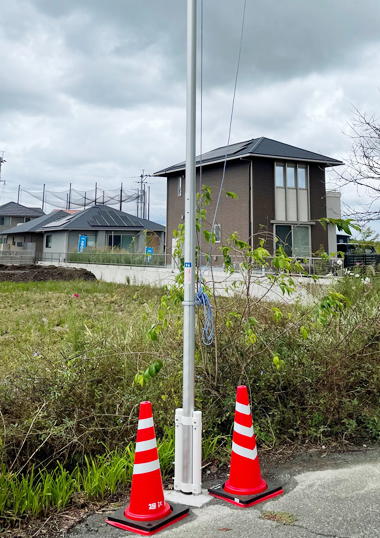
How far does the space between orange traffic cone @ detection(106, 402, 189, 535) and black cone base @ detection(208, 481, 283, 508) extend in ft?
1.08

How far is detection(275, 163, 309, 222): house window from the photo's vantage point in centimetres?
2527

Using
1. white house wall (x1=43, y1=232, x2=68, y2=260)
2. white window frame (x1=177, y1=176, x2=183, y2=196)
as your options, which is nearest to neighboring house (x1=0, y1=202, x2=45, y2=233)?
white house wall (x1=43, y1=232, x2=68, y2=260)

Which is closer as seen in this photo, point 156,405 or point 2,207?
point 156,405

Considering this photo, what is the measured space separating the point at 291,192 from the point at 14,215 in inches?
1951

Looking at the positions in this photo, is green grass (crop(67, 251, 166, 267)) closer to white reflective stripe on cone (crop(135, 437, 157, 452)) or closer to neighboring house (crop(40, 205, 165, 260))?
neighboring house (crop(40, 205, 165, 260))

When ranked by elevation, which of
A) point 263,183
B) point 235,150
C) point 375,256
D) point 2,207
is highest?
point 2,207

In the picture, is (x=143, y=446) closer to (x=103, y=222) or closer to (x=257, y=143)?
(x=257, y=143)

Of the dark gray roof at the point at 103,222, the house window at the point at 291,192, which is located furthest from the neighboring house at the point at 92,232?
the house window at the point at 291,192

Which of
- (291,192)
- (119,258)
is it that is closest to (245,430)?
(119,258)

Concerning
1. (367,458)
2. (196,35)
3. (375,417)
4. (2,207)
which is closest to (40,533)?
(367,458)

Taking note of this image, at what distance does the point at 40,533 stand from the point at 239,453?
1455mm

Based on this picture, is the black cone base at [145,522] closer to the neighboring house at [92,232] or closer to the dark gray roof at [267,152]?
the dark gray roof at [267,152]

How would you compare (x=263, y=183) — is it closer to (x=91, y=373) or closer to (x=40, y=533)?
(x=91, y=373)

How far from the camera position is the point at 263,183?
81.0 feet
